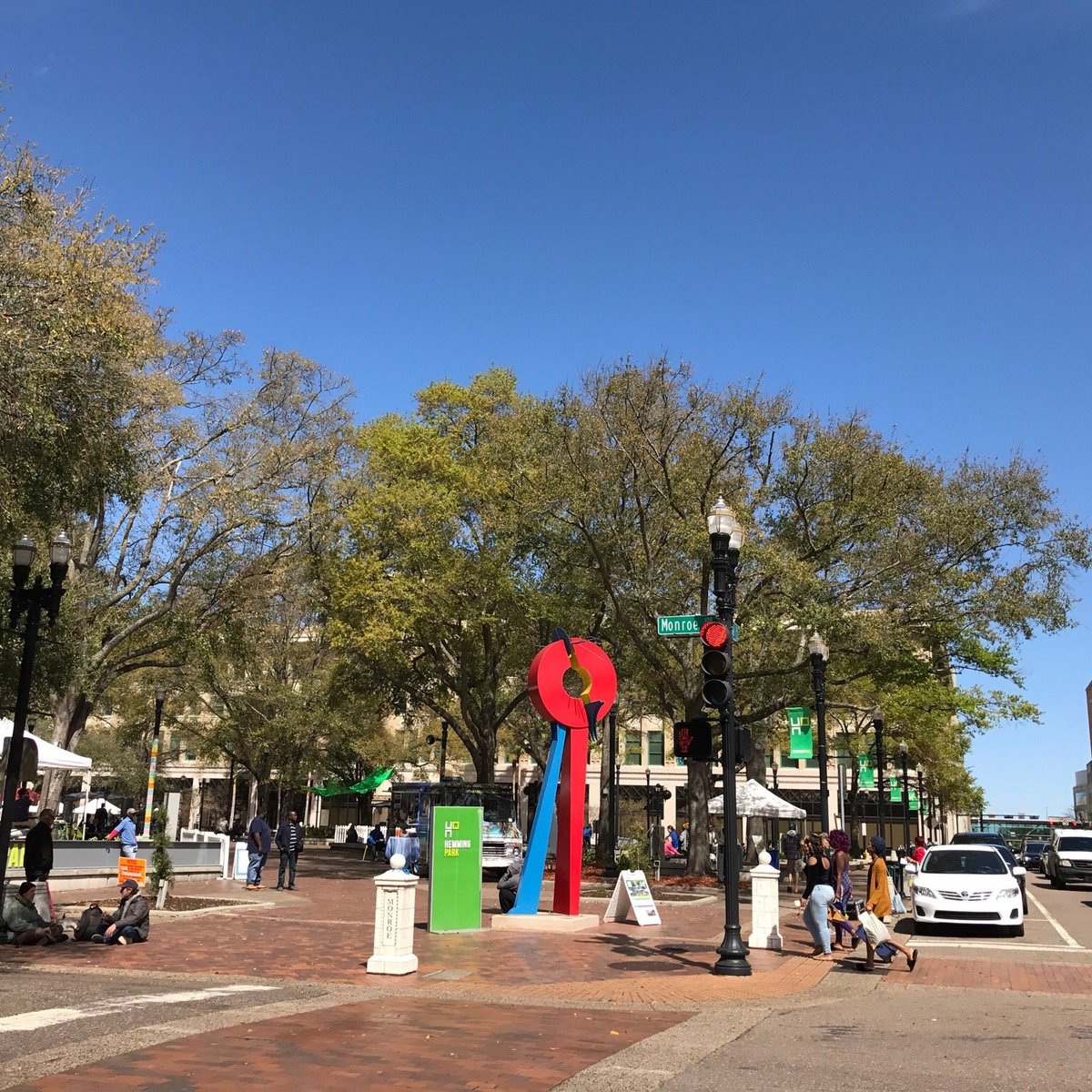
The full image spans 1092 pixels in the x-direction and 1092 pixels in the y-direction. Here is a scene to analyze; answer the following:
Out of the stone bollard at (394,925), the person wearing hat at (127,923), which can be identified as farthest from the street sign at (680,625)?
the person wearing hat at (127,923)

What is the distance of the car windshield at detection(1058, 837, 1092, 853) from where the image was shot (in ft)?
118

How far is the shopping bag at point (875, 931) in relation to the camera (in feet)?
42.7

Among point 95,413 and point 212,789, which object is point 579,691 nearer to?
point 95,413

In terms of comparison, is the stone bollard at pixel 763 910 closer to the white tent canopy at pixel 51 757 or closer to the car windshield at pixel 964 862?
the car windshield at pixel 964 862

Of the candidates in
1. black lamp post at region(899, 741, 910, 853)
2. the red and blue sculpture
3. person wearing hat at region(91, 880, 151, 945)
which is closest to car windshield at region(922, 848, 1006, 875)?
the red and blue sculpture

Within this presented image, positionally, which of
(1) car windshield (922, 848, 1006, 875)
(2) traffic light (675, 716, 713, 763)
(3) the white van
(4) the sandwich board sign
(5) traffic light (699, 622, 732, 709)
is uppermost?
(5) traffic light (699, 622, 732, 709)

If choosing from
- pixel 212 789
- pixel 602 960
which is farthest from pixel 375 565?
pixel 212 789

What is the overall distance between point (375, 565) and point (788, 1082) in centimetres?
2815

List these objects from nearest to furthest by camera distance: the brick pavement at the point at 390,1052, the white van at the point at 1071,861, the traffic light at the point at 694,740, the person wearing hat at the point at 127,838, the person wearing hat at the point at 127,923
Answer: the brick pavement at the point at 390,1052 → the traffic light at the point at 694,740 → the person wearing hat at the point at 127,923 → the person wearing hat at the point at 127,838 → the white van at the point at 1071,861

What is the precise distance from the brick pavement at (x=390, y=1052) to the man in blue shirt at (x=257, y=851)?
56.8ft

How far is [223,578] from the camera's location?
3206 cm

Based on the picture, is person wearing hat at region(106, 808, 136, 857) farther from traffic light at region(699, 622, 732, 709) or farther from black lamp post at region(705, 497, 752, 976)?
traffic light at region(699, 622, 732, 709)

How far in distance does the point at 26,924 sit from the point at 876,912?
40.3 feet

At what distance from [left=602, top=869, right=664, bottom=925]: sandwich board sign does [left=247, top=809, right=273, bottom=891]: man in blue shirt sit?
35.4 ft
